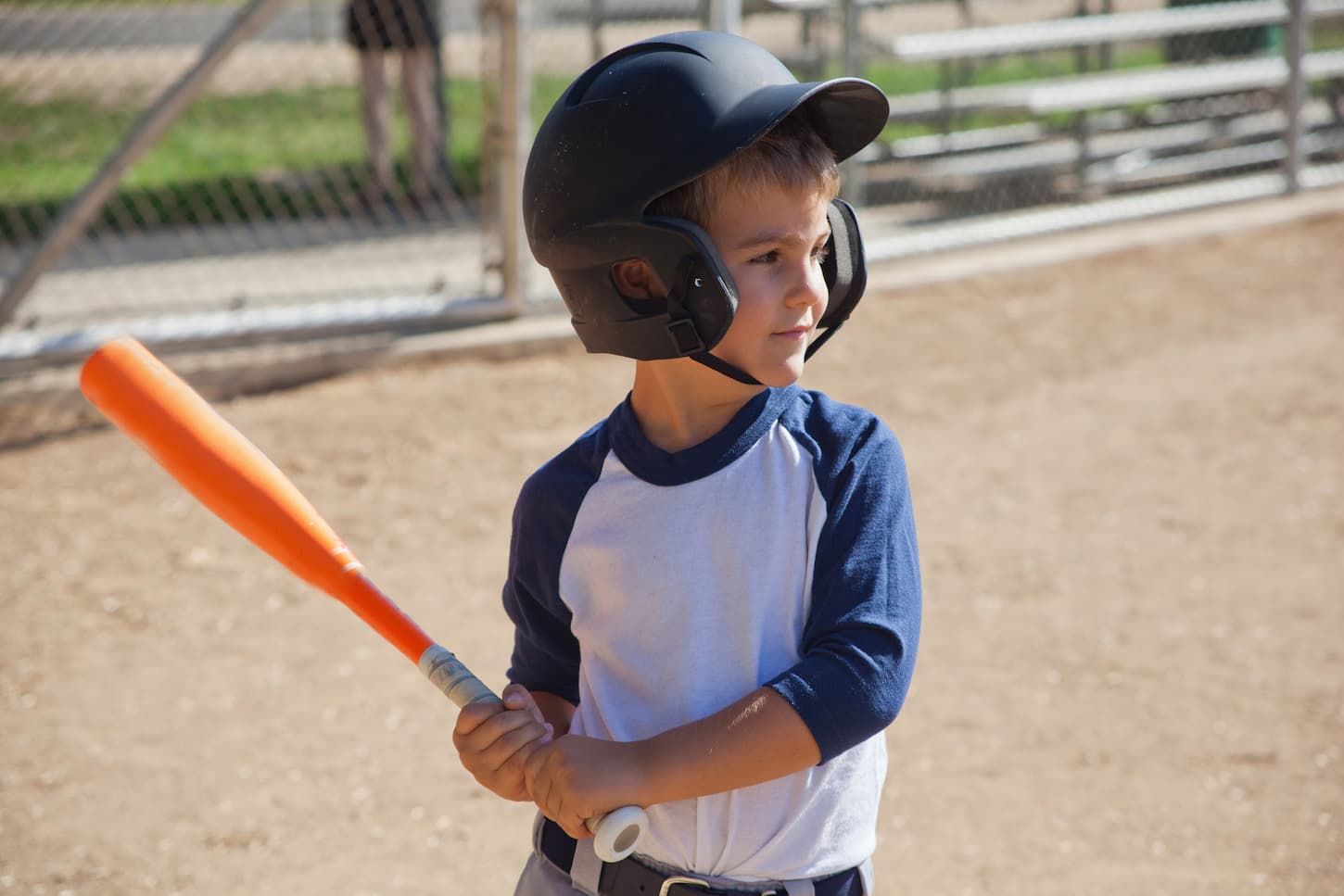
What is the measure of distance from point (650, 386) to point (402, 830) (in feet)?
5.45

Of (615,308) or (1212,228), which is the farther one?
(1212,228)

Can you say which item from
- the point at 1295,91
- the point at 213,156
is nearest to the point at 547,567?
the point at 1295,91

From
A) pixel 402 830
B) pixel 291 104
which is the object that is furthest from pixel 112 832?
pixel 291 104

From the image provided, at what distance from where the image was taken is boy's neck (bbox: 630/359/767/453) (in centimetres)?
160

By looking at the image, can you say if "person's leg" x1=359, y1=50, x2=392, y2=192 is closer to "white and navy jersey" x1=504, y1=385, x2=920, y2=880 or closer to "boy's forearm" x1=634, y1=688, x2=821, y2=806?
"white and navy jersey" x1=504, y1=385, x2=920, y2=880

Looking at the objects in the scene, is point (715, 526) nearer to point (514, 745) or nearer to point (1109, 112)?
A: point (514, 745)

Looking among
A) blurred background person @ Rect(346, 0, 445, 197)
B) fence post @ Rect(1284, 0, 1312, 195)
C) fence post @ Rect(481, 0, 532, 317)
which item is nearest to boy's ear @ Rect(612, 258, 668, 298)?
fence post @ Rect(481, 0, 532, 317)

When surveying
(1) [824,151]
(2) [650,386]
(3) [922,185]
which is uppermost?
(1) [824,151]

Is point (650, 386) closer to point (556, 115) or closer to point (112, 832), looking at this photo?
point (556, 115)

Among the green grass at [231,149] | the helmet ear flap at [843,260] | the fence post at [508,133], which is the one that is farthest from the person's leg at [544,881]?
the green grass at [231,149]

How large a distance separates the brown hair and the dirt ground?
5.55 ft

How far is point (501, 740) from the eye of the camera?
4.93ft

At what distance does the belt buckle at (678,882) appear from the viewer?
60.0 inches

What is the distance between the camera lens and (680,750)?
56.2 inches
